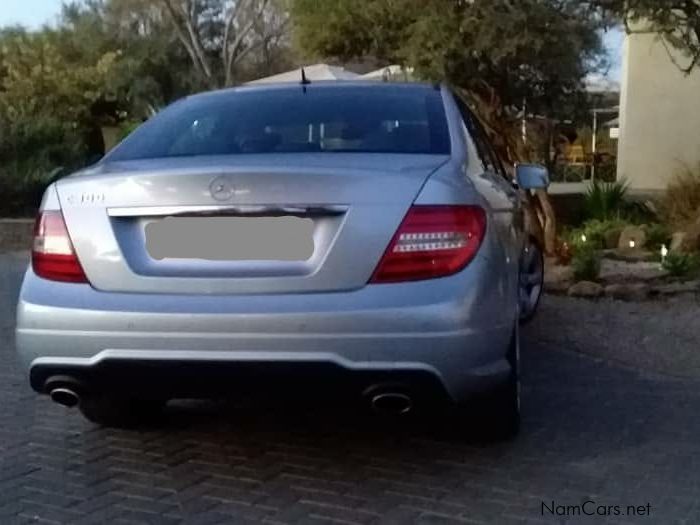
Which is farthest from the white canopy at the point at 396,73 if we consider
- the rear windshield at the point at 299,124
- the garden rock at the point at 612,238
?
the rear windshield at the point at 299,124

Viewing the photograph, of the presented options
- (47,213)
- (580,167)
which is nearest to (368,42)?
(47,213)

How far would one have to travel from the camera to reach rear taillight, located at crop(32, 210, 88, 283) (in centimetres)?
456

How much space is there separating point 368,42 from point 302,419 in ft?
28.7

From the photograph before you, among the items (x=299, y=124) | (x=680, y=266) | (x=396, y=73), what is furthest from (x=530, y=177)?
(x=396, y=73)

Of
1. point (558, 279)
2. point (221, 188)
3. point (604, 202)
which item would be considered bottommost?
point (604, 202)

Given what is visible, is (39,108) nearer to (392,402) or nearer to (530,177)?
(530,177)

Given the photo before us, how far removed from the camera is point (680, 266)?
10.7 m

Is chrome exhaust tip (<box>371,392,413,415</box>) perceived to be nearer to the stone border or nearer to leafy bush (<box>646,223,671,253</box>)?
leafy bush (<box>646,223,671,253</box>)

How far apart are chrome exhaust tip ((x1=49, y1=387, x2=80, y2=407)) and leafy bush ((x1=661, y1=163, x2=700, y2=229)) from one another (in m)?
9.78

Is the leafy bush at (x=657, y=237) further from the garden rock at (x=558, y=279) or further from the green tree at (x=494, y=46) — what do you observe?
the garden rock at (x=558, y=279)

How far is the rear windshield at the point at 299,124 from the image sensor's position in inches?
204

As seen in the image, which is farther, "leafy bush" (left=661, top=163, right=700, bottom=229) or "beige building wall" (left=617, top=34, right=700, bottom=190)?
"beige building wall" (left=617, top=34, right=700, bottom=190)

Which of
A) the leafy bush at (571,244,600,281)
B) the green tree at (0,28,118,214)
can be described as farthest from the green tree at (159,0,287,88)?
the leafy bush at (571,244,600,281)

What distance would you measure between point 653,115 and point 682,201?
646 centimetres
